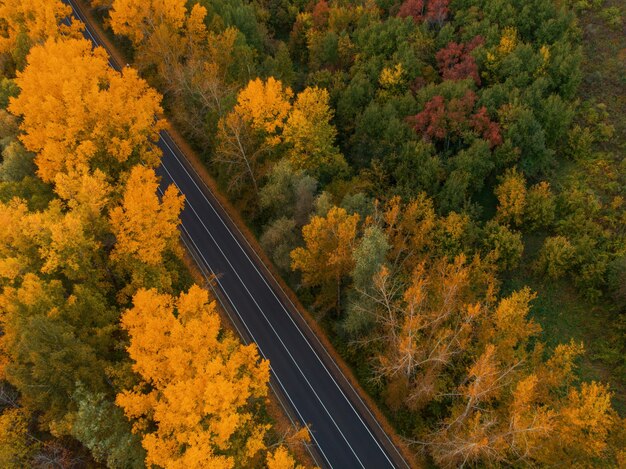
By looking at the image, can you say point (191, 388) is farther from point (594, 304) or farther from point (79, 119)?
Result: point (594, 304)

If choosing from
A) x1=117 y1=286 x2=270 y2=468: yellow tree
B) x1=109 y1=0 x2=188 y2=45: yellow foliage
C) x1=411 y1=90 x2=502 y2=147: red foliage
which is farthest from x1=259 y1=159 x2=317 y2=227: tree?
x1=109 y1=0 x2=188 y2=45: yellow foliage

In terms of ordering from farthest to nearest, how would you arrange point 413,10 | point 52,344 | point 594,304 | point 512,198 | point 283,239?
1. point 413,10
2. point 512,198
3. point 594,304
4. point 283,239
5. point 52,344

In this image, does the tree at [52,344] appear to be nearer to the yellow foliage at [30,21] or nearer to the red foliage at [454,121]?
the red foliage at [454,121]

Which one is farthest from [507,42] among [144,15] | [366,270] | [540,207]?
[144,15]

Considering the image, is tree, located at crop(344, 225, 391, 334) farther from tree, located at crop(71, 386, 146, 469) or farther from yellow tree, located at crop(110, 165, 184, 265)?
tree, located at crop(71, 386, 146, 469)

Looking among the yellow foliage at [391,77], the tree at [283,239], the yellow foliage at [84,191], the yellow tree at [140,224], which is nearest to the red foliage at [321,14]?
the yellow foliage at [391,77]

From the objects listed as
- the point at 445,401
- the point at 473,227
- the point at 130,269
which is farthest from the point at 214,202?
the point at 445,401
